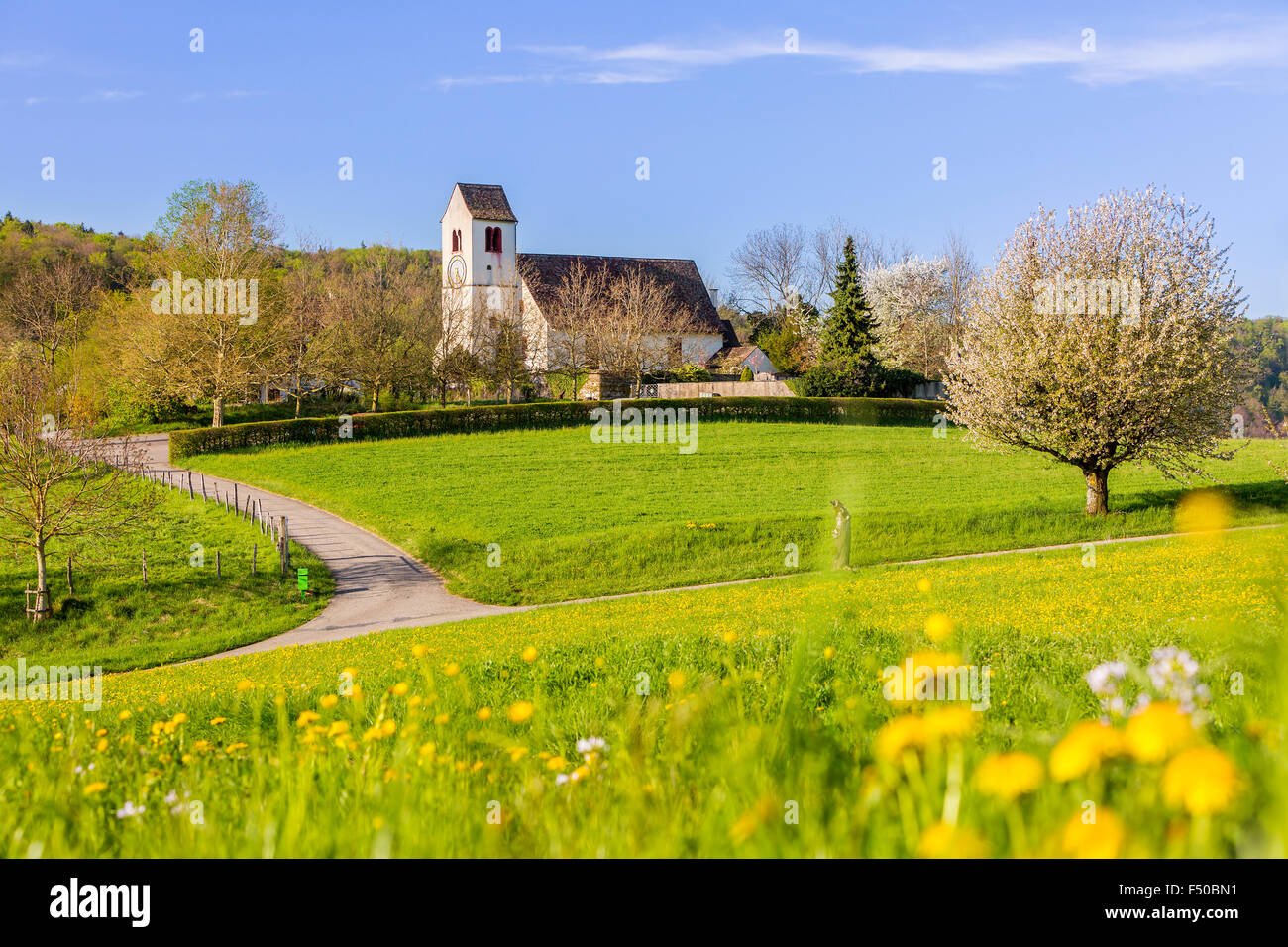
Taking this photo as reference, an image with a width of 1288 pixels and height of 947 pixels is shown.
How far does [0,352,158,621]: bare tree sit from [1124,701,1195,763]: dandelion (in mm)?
26884

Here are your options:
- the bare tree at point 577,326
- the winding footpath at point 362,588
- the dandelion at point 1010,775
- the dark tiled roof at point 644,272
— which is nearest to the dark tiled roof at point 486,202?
the dark tiled roof at point 644,272

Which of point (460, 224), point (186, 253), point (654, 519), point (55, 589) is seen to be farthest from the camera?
point (460, 224)

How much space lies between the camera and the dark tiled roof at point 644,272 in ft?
278

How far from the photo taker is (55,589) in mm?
24188

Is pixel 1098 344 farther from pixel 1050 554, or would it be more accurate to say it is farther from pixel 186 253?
pixel 186 253

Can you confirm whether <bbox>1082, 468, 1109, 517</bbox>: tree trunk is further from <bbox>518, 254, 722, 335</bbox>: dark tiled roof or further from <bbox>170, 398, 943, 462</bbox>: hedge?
<bbox>518, 254, 722, 335</bbox>: dark tiled roof

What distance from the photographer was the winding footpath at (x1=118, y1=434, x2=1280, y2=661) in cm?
2105

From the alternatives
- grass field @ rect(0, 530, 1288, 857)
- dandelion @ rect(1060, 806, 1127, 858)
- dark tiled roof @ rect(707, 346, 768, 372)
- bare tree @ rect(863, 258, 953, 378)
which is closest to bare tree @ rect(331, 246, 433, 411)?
dark tiled roof @ rect(707, 346, 768, 372)

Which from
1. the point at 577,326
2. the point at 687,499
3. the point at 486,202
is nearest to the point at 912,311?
the point at 577,326

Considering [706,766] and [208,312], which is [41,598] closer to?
[706,766]

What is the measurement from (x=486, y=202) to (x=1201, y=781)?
294 feet
